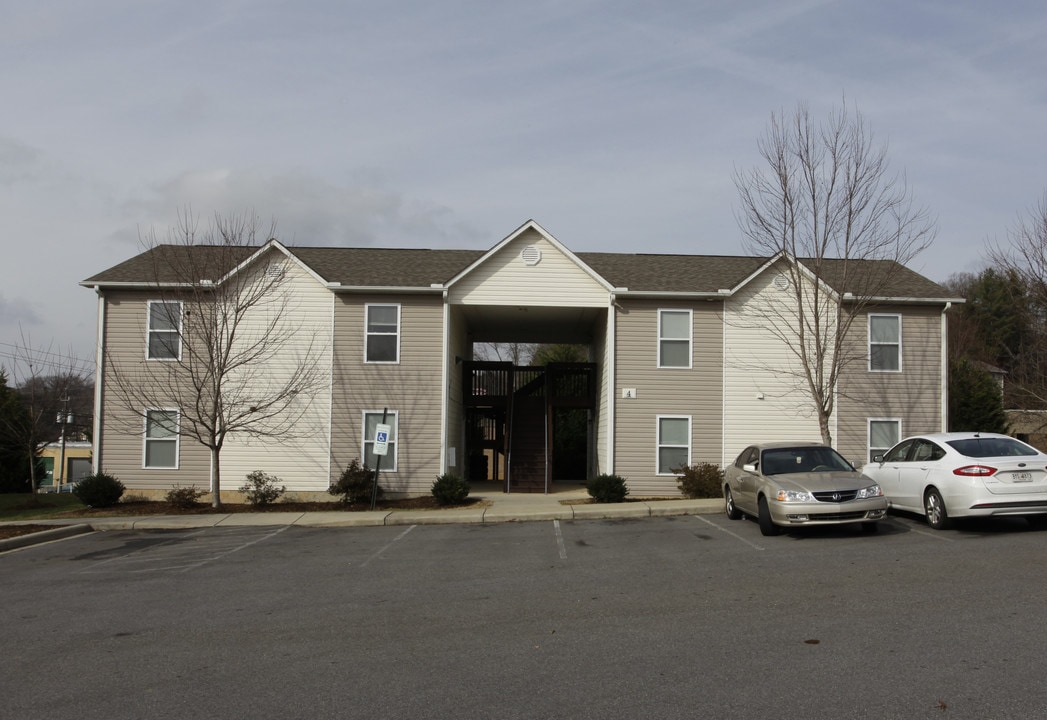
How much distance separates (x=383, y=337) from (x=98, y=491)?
303 inches

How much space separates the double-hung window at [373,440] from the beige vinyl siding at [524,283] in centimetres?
352

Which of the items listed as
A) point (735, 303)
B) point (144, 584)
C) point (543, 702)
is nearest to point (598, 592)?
point (543, 702)

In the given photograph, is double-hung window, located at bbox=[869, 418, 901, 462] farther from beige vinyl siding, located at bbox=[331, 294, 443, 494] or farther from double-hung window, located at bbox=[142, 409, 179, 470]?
double-hung window, located at bbox=[142, 409, 179, 470]

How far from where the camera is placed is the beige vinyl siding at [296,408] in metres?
22.5

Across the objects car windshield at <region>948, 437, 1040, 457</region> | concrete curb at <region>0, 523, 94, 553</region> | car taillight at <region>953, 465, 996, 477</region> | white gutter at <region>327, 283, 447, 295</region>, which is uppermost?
white gutter at <region>327, 283, 447, 295</region>

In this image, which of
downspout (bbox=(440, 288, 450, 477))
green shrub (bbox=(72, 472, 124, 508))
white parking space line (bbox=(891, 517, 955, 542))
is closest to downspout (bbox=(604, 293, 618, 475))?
downspout (bbox=(440, 288, 450, 477))

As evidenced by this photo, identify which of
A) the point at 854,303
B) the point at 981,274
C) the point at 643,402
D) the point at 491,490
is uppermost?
the point at 981,274

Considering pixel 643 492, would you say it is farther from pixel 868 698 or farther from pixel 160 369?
pixel 868 698

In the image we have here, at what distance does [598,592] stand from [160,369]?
54.2 ft

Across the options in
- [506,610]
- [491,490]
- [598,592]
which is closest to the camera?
[506,610]

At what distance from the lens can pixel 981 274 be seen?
211 ft

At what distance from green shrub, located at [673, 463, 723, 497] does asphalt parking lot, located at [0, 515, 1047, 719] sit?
7.04m

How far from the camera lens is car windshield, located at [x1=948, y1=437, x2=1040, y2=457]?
44.0ft

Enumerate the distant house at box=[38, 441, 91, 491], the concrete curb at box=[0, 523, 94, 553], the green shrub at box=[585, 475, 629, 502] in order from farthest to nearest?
the distant house at box=[38, 441, 91, 491], the green shrub at box=[585, 475, 629, 502], the concrete curb at box=[0, 523, 94, 553]
